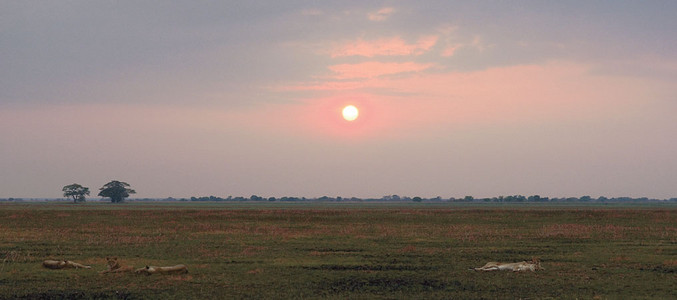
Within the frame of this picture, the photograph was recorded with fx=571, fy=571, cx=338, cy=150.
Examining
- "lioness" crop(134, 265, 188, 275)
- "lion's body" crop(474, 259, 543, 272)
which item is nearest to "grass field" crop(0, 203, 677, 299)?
"lioness" crop(134, 265, 188, 275)

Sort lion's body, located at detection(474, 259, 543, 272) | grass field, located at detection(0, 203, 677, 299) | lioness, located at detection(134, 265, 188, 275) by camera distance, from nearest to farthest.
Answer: grass field, located at detection(0, 203, 677, 299)
lioness, located at detection(134, 265, 188, 275)
lion's body, located at detection(474, 259, 543, 272)

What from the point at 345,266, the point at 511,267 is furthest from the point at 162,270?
the point at 511,267

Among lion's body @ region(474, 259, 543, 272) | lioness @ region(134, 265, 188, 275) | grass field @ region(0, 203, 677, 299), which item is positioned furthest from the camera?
lion's body @ region(474, 259, 543, 272)

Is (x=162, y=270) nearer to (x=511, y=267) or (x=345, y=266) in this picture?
(x=345, y=266)

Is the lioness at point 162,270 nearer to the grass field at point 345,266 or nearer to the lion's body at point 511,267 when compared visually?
the grass field at point 345,266

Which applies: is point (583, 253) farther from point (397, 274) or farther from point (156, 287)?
point (156, 287)

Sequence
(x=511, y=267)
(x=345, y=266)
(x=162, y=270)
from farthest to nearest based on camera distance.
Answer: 1. (x=345, y=266)
2. (x=511, y=267)
3. (x=162, y=270)

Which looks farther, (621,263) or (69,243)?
(69,243)

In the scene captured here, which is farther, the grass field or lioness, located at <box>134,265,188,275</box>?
lioness, located at <box>134,265,188,275</box>

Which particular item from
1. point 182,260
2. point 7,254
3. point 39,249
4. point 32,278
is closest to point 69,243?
point 39,249

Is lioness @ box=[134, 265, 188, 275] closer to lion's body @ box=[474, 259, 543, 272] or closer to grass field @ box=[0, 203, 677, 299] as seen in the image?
grass field @ box=[0, 203, 677, 299]

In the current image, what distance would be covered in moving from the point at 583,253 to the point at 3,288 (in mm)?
25809

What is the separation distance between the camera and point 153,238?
A: 38.2 m

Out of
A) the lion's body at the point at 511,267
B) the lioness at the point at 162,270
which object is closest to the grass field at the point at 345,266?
the lioness at the point at 162,270
